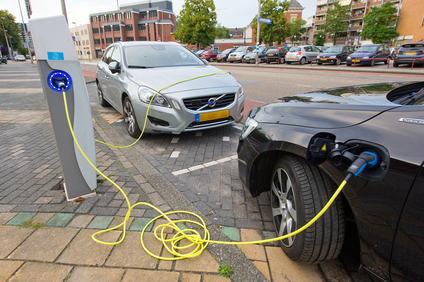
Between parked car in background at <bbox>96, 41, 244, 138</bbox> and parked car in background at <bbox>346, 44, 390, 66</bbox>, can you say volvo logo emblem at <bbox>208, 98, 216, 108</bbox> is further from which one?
parked car in background at <bbox>346, 44, 390, 66</bbox>

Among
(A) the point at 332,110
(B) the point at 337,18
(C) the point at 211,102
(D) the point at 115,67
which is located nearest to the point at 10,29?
(B) the point at 337,18

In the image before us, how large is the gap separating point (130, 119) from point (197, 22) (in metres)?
44.4

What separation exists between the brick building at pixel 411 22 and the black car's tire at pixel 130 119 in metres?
55.0

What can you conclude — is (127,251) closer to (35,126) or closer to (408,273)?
(408,273)

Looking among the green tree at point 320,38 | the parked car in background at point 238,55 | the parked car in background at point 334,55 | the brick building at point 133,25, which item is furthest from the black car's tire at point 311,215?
the brick building at point 133,25

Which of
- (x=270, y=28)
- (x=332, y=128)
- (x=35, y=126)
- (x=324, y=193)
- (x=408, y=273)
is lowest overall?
(x=35, y=126)

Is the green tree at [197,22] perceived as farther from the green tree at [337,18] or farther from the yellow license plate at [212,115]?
the yellow license plate at [212,115]

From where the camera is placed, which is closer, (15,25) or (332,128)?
(332,128)

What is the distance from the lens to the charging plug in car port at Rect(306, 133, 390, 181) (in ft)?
4.21

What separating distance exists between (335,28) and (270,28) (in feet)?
85.6

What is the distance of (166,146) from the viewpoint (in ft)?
13.8

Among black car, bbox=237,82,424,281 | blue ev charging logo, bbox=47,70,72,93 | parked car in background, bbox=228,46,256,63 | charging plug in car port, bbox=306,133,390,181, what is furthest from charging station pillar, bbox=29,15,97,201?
parked car in background, bbox=228,46,256,63

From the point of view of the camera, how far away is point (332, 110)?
5.55ft

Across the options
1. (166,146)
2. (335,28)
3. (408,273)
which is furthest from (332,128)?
(335,28)
